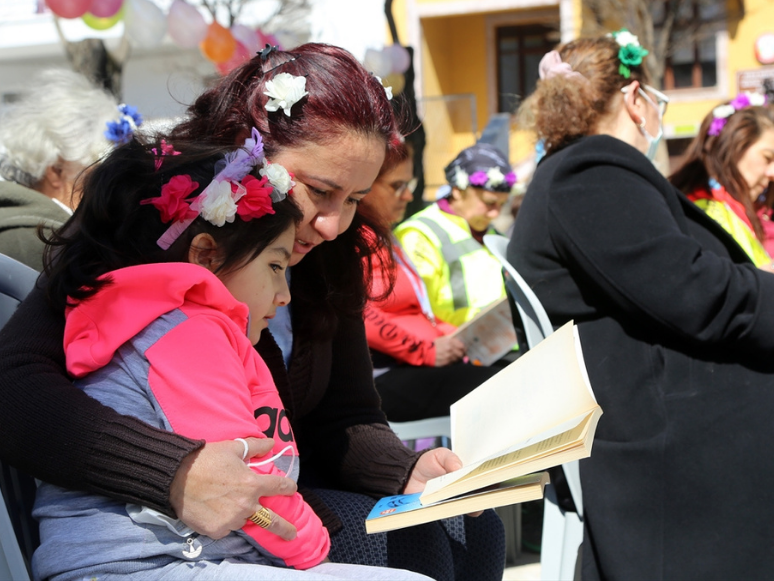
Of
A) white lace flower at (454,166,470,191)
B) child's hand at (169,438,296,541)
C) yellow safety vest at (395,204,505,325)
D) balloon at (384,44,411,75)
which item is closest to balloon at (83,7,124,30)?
balloon at (384,44,411,75)

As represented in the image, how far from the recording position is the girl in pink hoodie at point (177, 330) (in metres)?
1.18

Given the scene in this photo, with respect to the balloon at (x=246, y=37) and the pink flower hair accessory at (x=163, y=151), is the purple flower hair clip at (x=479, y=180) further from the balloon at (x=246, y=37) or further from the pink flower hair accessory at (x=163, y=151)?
the balloon at (x=246, y=37)

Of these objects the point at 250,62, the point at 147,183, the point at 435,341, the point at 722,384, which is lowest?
the point at 435,341

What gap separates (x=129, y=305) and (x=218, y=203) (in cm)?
23

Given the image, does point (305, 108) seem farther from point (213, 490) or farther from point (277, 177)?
point (213, 490)

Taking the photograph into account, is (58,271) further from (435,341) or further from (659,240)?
(435,341)

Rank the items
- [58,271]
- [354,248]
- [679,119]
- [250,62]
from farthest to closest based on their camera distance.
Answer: [679,119] < [354,248] < [250,62] < [58,271]

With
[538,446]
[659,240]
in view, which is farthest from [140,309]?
[659,240]

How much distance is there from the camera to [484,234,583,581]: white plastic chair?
6.81ft

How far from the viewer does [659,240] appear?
198 cm

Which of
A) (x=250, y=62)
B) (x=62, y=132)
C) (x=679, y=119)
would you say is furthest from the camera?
(x=679, y=119)

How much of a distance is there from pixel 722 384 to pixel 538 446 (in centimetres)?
105

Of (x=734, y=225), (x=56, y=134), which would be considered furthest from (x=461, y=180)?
(x=56, y=134)

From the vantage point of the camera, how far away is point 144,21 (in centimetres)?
645
